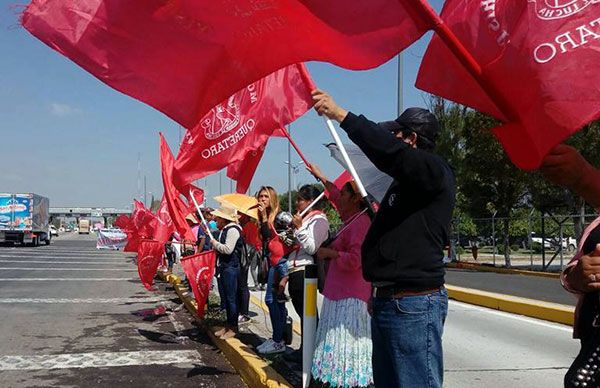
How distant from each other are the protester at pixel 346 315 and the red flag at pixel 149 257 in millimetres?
6420

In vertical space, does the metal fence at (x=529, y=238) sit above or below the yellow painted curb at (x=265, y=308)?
above

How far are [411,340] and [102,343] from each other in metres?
6.14

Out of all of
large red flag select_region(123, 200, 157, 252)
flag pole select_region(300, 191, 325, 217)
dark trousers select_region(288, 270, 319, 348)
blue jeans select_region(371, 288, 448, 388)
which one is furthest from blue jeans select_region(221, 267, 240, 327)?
blue jeans select_region(371, 288, 448, 388)

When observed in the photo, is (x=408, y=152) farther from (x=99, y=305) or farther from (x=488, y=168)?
(x=488, y=168)

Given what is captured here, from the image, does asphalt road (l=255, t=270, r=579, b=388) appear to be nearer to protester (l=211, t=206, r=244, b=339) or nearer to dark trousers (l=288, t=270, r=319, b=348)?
protester (l=211, t=206, r=244, b=339)

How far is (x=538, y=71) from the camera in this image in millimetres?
2449

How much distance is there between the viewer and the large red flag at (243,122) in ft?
21.0

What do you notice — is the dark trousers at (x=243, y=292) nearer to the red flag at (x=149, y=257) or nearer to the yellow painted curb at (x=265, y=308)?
the yellow painted curb at (x=265, y=308)

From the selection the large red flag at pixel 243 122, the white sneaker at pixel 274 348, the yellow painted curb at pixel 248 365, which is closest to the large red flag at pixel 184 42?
the large red flag at pixel 243 122

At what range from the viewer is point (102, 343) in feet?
25.9

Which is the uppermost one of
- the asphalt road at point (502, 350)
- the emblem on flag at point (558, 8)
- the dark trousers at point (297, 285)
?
the emblem on flag at point (558, 8)

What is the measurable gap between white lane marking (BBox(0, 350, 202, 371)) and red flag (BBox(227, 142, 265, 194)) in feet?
7.06

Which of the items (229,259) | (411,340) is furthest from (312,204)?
(411,340)

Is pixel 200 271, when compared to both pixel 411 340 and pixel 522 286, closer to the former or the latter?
pixel 411 340
